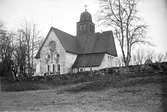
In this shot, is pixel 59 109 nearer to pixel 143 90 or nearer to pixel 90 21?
pixel 143 90

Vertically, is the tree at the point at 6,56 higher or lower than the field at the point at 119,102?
higher

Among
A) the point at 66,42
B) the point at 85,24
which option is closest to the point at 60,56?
Result: the point at 66,42

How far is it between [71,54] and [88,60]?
3250mm

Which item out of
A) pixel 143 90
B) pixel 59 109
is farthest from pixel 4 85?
pixel 143 90

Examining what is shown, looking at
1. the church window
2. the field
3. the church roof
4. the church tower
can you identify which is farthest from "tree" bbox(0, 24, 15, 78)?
the church tower

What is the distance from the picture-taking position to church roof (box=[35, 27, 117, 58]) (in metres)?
34.0

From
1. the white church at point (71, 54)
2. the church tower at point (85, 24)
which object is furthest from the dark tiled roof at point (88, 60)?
the church tower at point (85, 24)

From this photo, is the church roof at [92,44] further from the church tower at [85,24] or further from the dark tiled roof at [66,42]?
the church tower at [85,24]

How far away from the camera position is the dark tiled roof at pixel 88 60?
32594 millimetres

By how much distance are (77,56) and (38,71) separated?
7.74 metres

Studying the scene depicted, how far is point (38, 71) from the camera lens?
36312 mm

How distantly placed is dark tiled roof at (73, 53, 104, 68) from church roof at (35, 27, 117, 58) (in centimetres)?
71

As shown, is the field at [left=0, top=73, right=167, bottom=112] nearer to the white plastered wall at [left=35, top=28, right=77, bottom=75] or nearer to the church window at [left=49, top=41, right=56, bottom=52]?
the white plastered wall at [left=35, top=28, right=77, bottom=75]

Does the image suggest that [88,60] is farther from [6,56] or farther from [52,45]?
[6,56]
